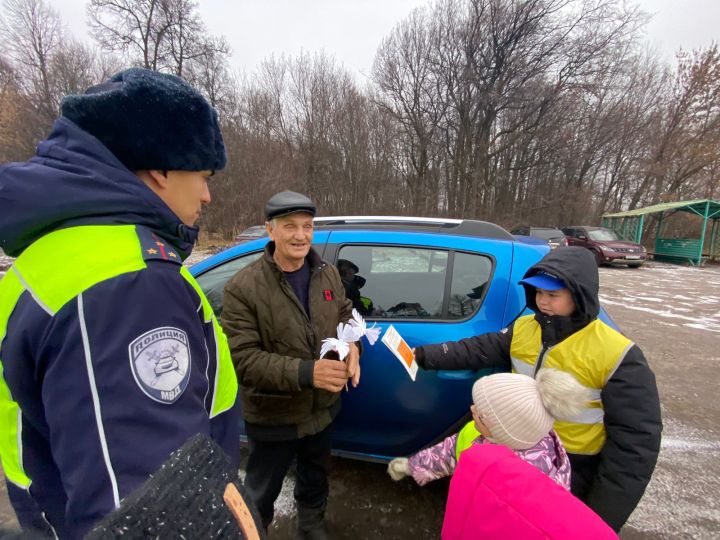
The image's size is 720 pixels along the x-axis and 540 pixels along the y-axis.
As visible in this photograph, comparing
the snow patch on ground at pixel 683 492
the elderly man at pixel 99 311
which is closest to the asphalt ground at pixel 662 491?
the snow patch on ground at pixel 683 492

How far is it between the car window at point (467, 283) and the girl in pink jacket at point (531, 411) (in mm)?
731

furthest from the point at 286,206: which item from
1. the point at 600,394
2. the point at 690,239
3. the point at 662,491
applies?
the point at 690,239

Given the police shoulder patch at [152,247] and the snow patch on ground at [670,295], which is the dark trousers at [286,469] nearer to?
the police shoulder patch at [152,247]

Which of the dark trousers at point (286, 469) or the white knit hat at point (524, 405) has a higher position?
the white knit hat at point (524, 405)

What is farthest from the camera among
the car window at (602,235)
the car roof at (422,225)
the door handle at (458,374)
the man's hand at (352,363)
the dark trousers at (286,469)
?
the car window at (602,235)

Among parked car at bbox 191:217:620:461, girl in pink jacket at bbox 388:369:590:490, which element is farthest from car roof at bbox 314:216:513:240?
girl in pink jacket at bbox 388:369:590:490

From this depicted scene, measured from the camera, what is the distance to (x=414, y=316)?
2.18 metres

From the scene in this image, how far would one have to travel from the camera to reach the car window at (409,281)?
214cm

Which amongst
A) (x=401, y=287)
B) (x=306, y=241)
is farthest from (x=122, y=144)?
(x=401, y=287)

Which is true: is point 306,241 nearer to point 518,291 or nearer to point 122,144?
point 122,144

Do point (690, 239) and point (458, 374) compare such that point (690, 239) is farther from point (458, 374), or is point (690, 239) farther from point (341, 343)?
point (341, 343)

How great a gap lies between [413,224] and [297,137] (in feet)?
75.6

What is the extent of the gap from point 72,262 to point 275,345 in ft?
3.73

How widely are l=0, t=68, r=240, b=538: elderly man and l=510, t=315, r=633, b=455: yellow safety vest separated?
1455mm
